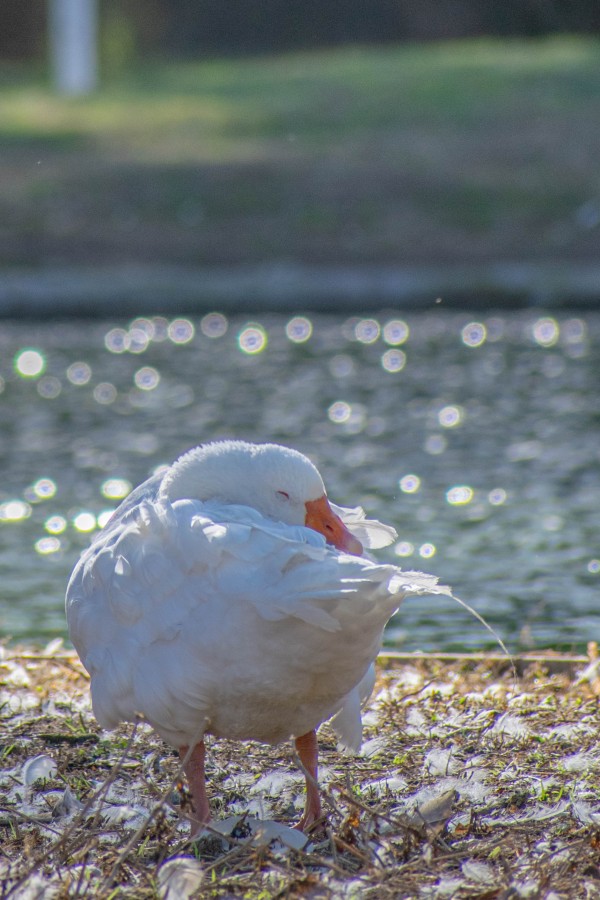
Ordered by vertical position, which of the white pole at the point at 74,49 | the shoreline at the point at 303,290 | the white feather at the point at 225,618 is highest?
the white feather at the point at 225,618

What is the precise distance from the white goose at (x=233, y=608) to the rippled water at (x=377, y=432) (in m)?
2.30

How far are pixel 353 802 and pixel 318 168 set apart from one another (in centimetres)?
1684

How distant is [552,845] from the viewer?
9.52 ft

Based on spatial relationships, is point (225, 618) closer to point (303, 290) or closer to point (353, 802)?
point (353, 802)

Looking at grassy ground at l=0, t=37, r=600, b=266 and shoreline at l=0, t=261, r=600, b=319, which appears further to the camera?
grassy ground at l=0, t=37, r=600, b=266

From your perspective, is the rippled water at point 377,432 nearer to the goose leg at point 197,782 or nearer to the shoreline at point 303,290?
the shoreline at point 303,290

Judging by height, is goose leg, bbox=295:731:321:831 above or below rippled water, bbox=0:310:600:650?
above

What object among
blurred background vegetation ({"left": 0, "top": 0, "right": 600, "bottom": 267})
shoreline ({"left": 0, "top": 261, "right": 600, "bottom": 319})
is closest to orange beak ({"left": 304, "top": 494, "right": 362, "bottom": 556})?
shoreline ({"left": 0, "top": 261, "right": 600, "bottom": 319})

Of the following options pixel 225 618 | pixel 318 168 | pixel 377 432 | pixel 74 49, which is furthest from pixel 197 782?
pixel 74 49

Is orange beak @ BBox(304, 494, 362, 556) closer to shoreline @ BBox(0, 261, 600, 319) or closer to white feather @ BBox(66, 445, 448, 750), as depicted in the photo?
white feather @ BBox(66, 445, 448, 750)

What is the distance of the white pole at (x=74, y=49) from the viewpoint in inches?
1000

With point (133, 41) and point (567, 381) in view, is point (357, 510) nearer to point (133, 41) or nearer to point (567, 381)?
point (567, 381)

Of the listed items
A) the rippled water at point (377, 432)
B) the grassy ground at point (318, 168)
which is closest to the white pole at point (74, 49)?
the grassy ground at point (318, 168)

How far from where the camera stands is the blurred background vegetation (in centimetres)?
1708
